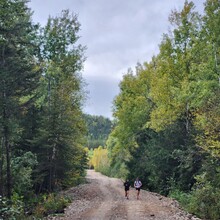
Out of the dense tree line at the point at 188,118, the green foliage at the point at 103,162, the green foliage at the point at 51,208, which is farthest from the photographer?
the green foliage at the point at 103,162

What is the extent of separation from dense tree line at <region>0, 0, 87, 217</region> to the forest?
0.24 ft

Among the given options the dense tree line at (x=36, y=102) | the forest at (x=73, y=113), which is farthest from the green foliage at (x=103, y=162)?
the dense tree line at (x=36, y=102)

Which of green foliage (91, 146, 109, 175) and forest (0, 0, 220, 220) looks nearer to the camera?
forest (0, 0, 220, 220)

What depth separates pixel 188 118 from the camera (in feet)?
82.2

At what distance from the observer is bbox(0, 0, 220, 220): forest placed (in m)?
18.8

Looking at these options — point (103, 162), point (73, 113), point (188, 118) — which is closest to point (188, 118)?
point (188, 118)

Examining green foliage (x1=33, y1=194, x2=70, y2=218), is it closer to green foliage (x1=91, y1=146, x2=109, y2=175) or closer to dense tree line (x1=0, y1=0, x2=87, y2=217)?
dense tree line (x1=0, y1=0, x2=87, y2=217)

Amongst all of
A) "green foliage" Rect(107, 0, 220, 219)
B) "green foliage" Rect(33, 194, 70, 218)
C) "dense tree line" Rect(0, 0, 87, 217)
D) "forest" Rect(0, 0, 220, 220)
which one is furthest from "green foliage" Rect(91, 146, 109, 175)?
"green foliage" Rect(33, 194, 70, 218)

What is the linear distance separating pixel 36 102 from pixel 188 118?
12.4m

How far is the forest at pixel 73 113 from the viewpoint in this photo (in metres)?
18.8

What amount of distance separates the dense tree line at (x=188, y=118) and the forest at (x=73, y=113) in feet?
0.25

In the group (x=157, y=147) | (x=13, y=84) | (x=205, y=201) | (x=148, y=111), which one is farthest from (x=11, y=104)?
(x=148, y=111)

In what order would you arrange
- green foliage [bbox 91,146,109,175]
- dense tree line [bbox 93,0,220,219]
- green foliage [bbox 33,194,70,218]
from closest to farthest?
1. green foliage [bbox 33,194,70,218]
2. dense tree line [bbox 93,0,220,219]
3. green foliage [bbox 91,146,109,175]

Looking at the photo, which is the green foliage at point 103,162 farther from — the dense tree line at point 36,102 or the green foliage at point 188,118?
the dense tree line at point 36,102
